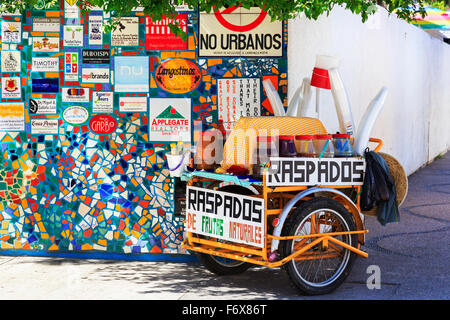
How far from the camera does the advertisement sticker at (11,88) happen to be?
7211 mm

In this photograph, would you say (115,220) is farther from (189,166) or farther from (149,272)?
(189,166)

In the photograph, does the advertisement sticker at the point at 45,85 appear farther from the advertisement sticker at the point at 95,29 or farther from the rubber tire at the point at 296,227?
the rubber tire at the point at 296,227

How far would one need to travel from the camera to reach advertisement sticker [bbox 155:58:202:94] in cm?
704

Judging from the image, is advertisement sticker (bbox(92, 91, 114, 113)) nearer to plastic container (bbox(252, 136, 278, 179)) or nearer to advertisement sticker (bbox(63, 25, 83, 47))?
advertisement sticker (bbox(63, 25, 83, 47))

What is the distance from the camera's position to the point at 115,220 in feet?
23.5

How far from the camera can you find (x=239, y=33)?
6969 mm

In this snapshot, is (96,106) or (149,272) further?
(96,106)

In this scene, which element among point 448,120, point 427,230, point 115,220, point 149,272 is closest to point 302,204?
point 149,272

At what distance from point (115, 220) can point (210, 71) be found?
171 cm

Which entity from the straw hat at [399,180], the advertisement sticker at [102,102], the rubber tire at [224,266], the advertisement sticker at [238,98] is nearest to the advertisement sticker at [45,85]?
the advertisement sticker at [102,102]

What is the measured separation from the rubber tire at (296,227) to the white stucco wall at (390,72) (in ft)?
5.18

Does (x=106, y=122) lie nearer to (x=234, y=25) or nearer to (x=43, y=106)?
(x=43, y=106)

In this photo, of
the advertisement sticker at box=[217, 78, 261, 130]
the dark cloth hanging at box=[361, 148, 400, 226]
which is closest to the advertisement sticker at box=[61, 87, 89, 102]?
the advertisement sticker at box=[217, 78, 261, 130]

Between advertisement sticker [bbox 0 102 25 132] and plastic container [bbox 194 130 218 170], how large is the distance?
204 cm
